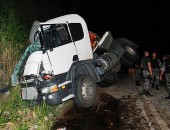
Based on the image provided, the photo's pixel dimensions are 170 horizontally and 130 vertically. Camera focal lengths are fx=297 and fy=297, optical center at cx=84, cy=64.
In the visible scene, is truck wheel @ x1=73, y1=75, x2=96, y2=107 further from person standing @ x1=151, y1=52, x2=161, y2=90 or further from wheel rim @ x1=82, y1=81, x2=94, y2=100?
person standing @ x1=151, y1=52, x2=161, y2=90

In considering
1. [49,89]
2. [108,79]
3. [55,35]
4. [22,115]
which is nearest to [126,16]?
[108,79]

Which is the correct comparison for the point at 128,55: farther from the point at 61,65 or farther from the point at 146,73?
the point at 61,65

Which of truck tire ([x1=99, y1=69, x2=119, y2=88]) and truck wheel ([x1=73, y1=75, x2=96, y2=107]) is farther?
truck tire ([x1=99, y1=69, x2=119, y2=88])

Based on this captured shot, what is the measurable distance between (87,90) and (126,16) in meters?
31.3

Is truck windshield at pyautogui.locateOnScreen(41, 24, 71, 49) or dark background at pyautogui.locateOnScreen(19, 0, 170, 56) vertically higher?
dark background at pyautogui.locateOnScreen(19, 0, 170, 56)

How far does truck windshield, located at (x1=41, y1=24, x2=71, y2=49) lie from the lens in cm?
873

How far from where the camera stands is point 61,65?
8.79 metres

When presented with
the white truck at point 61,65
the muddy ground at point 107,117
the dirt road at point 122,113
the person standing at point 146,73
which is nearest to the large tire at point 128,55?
the person standing at point 146,73

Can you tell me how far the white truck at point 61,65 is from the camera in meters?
8.47

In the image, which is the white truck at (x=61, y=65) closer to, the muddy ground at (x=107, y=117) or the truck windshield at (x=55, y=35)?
the truck windshield at (x=55, y=35)

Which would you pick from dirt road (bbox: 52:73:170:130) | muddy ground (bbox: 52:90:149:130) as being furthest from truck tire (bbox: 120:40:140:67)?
muddy ground (bbox: 52:90:149:130)

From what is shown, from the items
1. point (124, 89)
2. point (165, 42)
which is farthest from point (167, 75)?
point (165, 42)

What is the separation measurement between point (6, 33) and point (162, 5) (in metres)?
31.9

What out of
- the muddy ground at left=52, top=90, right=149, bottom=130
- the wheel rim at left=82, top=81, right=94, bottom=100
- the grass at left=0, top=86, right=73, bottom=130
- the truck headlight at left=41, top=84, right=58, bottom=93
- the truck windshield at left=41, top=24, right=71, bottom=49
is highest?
the truck windshield at left=41, top=24, right=71, bottom=49
